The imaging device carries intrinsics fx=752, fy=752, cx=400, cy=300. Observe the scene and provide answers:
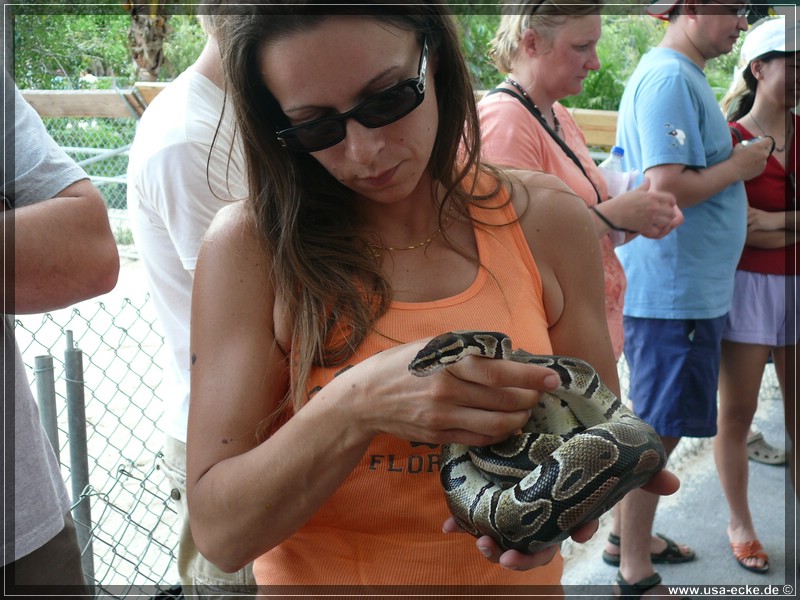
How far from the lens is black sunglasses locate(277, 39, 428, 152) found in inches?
61.4

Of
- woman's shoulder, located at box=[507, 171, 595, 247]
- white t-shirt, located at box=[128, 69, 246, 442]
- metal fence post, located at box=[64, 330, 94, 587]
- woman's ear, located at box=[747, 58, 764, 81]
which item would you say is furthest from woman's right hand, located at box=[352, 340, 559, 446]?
woman's ear, located at box=[747, 58, 764, 81]

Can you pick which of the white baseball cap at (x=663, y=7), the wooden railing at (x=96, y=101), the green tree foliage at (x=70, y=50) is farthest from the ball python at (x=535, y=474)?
the white baseball cap at (x=663, y=7)

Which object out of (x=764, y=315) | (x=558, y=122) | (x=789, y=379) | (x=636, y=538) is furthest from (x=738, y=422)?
(x=558, y=122)

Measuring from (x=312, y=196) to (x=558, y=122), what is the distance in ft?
6.86

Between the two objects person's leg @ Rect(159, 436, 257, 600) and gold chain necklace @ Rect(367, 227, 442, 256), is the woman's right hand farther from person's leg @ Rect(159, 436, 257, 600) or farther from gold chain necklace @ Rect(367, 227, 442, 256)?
person's leg @ Rect(159, 436, 257, 600)

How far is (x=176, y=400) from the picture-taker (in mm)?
2516

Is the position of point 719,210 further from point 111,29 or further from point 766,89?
point 111,29

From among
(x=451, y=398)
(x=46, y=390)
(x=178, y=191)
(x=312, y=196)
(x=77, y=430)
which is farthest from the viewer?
(x=77, y=430)

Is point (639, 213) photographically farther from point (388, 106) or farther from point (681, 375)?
point (388, 106)

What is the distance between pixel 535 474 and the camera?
149 centimetres

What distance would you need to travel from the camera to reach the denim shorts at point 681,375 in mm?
3664

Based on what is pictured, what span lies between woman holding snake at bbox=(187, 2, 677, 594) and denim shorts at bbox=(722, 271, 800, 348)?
2578 mm

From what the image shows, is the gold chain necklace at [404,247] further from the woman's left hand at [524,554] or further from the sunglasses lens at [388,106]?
the woman's left hand at [524,554]

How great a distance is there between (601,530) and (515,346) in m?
3.29
